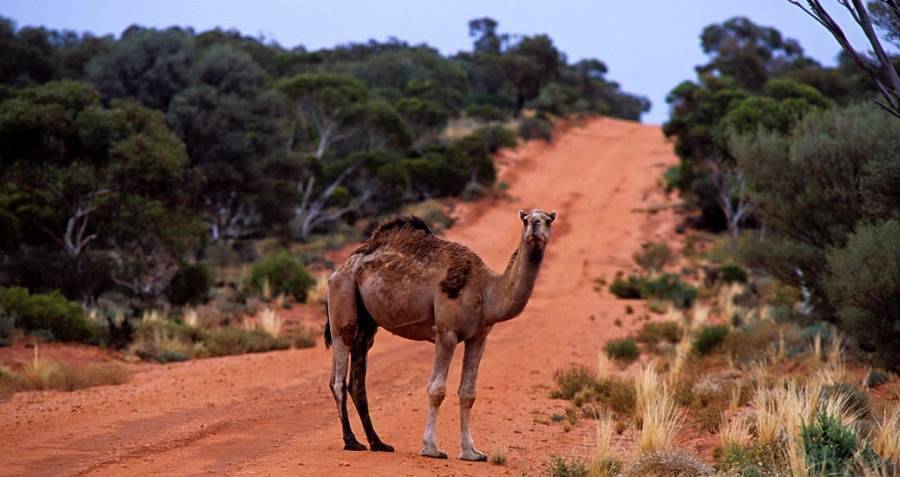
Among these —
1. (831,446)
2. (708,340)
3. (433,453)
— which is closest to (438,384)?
(433,453)

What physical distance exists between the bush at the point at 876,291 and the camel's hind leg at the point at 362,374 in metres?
7.32

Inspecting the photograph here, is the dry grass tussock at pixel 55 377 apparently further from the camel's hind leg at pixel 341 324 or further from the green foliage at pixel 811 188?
the green foliage at pixel 811 188

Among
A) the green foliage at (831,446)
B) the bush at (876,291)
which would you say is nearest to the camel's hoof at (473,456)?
the green foliage at (831,446)

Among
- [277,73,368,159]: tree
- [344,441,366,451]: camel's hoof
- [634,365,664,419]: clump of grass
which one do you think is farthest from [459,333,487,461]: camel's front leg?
[277,73,368,159]: tree

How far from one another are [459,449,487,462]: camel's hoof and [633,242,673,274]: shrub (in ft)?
101

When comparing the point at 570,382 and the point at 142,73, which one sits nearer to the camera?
the point at 570,382

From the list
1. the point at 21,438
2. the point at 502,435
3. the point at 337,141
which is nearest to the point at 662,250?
the point at 337,141

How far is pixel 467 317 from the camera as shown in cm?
1015

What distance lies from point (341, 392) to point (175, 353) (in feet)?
32.1

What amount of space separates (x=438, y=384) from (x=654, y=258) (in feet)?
110

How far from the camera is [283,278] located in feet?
97.1

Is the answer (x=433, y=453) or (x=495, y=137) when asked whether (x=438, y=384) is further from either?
(x=495, y=137)

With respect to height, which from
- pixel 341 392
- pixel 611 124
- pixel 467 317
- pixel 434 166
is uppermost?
pixel 611 124

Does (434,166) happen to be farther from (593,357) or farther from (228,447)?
(228,447)
